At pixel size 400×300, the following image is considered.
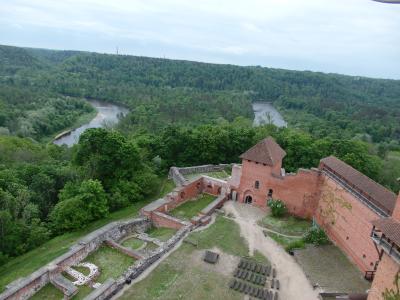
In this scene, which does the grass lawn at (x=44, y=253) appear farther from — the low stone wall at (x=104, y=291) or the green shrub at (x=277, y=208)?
the green shrub at (x=277, y=208)

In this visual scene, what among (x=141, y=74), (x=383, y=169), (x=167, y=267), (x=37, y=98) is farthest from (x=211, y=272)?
(x=141, y=74)

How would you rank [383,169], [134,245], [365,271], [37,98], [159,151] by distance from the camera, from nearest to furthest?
1. [365,271]
2. [134,245]
3. [159,151]
4. [383,169]
5. [37,98]

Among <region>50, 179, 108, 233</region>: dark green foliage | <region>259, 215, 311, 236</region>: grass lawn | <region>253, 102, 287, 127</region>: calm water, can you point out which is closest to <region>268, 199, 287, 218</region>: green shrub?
<region>259, 215, 311, 236</region>: grass lawn

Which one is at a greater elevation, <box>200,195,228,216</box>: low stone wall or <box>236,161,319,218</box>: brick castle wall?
<box>236,161,319,218</box>: brick castle wall

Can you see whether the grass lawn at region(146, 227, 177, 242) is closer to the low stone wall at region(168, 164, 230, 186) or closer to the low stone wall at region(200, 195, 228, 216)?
the low stone wall at region(200, 195, 228, 216)

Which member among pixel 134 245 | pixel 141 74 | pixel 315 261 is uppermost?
pixel 141 74

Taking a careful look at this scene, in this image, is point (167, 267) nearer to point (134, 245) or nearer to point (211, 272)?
point (211, 272)
